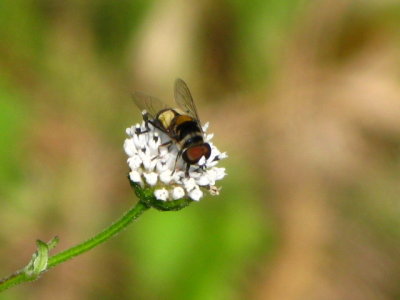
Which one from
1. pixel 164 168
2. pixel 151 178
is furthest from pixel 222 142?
pixel 151 178

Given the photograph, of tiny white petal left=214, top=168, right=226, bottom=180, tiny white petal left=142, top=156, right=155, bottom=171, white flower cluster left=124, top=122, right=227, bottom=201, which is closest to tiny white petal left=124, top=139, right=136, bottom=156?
white flower cluster left=124, top=122, right=227, bottom=201

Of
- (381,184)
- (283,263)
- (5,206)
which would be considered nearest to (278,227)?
(283,263)

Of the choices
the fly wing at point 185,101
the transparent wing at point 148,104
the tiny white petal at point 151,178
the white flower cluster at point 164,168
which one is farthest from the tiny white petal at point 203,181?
the fly wing at point 185,101

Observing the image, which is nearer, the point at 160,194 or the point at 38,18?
the point at 160,194

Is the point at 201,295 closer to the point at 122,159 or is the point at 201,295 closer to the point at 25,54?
the point at 122,159

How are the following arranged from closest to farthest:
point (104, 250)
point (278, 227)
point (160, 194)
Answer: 1. point (160, 194)
2. point (104, 250)
3. point (278, 227)

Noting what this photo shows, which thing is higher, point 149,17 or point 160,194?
point 149,17

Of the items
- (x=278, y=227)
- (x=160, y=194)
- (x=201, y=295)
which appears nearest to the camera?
(x=160, y=194)
